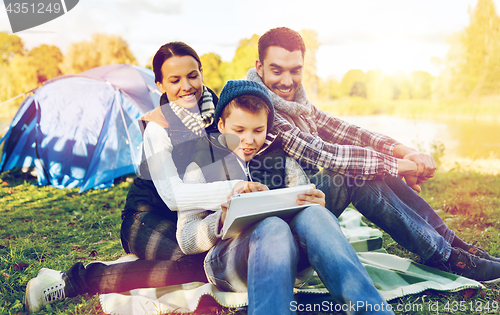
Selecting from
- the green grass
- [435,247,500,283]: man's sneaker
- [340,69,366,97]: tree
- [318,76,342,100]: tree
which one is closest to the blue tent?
the green grass

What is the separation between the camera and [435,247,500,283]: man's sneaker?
201cm

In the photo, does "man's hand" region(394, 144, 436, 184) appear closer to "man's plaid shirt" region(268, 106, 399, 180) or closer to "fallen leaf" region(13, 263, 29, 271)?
"man's plaid shirt" region(268, 106, 399, 180)

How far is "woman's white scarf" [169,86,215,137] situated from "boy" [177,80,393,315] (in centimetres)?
9

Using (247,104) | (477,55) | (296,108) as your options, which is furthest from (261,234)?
(477,55)

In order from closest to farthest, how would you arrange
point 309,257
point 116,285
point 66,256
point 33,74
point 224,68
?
point 309,257 < point 116,285 < point 66,256 < point 33,74 < point 224,68

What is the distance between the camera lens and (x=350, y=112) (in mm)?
19469

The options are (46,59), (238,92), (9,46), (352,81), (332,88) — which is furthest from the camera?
(352,81)

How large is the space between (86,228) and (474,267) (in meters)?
3.39

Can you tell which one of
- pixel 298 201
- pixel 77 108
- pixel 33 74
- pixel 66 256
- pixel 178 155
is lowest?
pixel 66 256

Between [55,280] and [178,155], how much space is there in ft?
3.34

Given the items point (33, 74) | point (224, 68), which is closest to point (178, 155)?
point (33, 74)

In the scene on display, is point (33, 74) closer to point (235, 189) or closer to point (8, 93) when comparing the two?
point (8, 93)

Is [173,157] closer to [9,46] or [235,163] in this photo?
[235,163]

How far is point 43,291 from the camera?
182cm
